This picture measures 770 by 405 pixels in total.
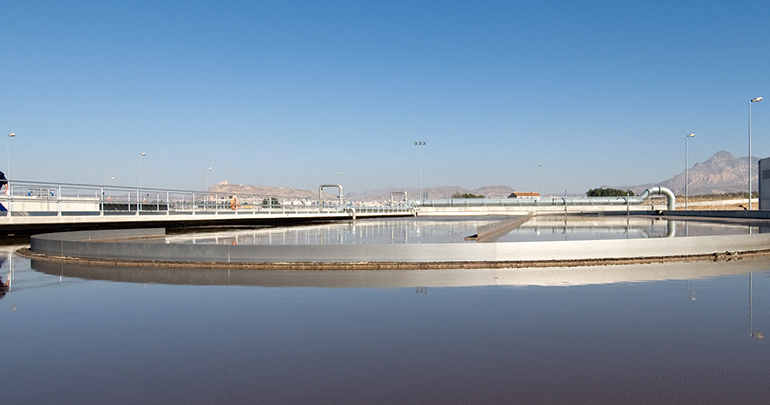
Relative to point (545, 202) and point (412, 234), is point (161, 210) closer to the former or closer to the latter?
point (412, 234)

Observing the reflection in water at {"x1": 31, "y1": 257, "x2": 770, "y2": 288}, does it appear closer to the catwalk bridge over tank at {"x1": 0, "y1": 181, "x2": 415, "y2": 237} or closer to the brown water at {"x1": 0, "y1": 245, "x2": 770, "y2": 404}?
the brown water at {"x1": 0, "y1": 245, "x2": 770, "y2": 404}

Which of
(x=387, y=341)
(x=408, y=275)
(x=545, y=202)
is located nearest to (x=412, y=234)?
(x=408, y=275)

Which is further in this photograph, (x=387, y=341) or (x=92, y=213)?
(x=92, y=213)

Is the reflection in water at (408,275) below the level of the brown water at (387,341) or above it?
below

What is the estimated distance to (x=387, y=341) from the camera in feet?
19.6

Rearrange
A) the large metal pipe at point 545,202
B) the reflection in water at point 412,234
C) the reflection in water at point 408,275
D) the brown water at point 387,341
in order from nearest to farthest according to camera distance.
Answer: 1. the brown water at point 387,341
2. the reflection in water at point 408,275
3. the reflection in water at point 412,234
4. the large metal pipe at point 545,202

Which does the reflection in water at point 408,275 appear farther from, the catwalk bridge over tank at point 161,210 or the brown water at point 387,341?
the catwalk bridge over tank at point 161,210

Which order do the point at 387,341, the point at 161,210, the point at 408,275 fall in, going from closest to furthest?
the point at 387,341
the point at 408,275
the point at 161,210

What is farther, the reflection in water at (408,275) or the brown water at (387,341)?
the reflection in water at (408,275)

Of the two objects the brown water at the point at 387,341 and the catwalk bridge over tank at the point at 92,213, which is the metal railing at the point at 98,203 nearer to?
the catwalk bridge over tank at the point at 92,213

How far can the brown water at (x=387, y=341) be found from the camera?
177 inches

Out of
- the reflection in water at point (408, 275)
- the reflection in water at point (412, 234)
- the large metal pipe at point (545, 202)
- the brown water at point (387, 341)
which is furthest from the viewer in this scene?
the large metal pipe at point (545, 202)

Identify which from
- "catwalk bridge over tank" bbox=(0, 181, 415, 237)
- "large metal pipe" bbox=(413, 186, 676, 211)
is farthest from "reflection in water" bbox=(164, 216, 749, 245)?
"large metal pipe" bbox=(413, 186, 676, 211)

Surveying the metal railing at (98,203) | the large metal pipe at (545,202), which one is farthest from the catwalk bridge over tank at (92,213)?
the large metal pipe at (545,202)
